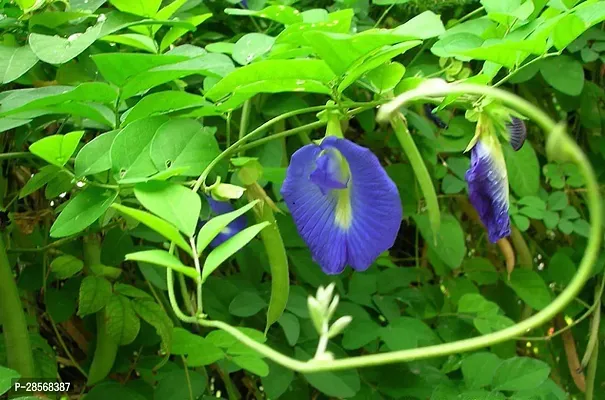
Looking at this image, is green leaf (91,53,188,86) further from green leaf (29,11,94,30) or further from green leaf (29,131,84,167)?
green leaf (29,11,94,30)

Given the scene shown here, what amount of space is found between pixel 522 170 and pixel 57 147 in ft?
2.57

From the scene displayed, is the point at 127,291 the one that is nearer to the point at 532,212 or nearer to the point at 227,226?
the point at 227,226

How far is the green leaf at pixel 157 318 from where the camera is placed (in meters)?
0.77

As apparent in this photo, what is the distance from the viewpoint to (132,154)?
0.61 metres

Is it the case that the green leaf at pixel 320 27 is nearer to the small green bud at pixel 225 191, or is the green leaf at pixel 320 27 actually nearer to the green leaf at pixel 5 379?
the small green bud at pixel 225 191

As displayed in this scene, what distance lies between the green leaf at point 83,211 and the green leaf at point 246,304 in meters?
0.32

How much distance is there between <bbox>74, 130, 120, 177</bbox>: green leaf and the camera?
0.62m

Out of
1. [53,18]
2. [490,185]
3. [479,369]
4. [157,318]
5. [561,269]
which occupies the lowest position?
[561,269]

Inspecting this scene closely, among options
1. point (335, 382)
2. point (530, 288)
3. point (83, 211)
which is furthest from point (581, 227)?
point (83, 211)

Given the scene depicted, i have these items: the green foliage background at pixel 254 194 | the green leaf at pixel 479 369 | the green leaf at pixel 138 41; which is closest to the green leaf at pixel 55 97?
the green foliage background at pixel 254 194

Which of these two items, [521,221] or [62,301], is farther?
[521,221]

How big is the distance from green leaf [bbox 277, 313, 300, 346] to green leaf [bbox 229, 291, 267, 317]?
0.11ft

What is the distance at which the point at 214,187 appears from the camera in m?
0.62

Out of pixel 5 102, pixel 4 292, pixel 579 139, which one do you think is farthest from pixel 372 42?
pixel 579 139
